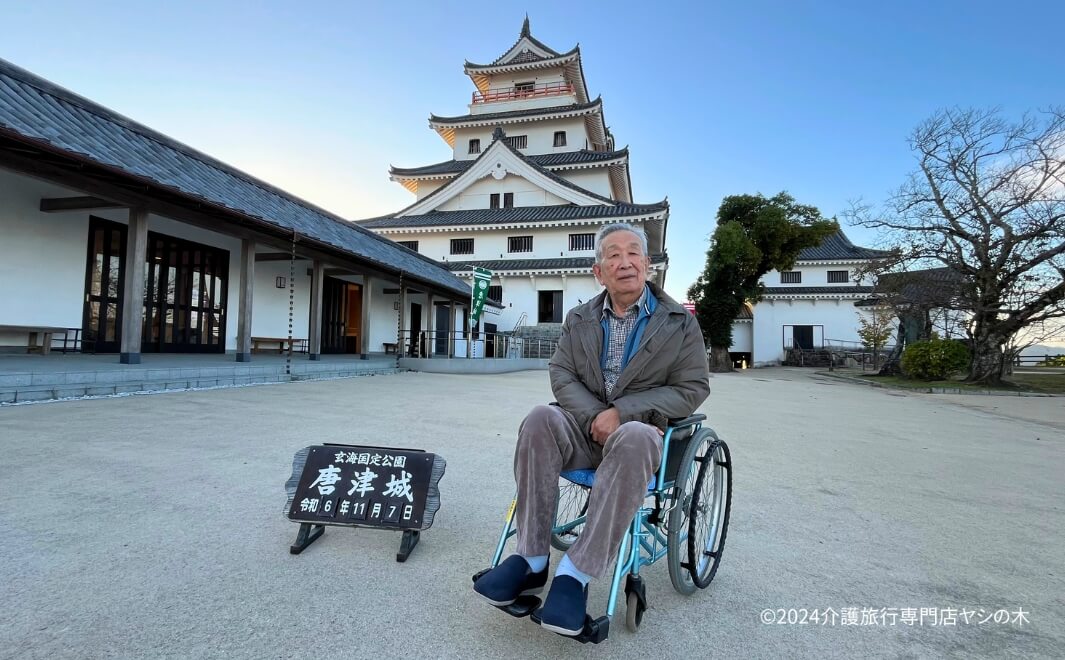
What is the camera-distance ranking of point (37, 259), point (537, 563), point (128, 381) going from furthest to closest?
point (37, 259)
point (128, 381)
point (537, 563)

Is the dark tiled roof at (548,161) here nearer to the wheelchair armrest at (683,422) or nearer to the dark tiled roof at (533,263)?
the dark tiled roof at (533,263)

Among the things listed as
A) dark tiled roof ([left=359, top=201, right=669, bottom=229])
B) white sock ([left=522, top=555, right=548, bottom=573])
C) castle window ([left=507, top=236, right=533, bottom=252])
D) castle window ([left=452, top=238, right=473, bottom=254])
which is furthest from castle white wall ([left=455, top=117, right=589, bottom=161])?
white sock ([left=522, top=555, right=548, bottom=573])

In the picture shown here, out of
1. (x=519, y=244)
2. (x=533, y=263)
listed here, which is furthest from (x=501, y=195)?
(x=533, y=263)

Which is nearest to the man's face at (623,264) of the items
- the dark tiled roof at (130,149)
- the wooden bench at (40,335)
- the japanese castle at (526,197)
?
the dark tiled roof at (130,149)

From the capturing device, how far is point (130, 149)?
26.7 feet

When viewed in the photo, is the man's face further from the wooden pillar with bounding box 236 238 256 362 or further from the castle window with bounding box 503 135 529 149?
the castle window with bounding box 503 135 529 149

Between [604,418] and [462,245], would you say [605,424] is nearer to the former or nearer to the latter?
[604,418]

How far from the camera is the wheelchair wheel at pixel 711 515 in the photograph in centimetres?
195

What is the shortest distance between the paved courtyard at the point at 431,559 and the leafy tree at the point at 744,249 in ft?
65.8

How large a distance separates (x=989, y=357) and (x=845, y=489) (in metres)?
14.9

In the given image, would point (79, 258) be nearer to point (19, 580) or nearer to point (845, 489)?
point (19, 580)

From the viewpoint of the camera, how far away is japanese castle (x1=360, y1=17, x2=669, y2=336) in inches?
968

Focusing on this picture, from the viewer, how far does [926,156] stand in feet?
50.3

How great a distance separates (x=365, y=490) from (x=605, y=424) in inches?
44.2
